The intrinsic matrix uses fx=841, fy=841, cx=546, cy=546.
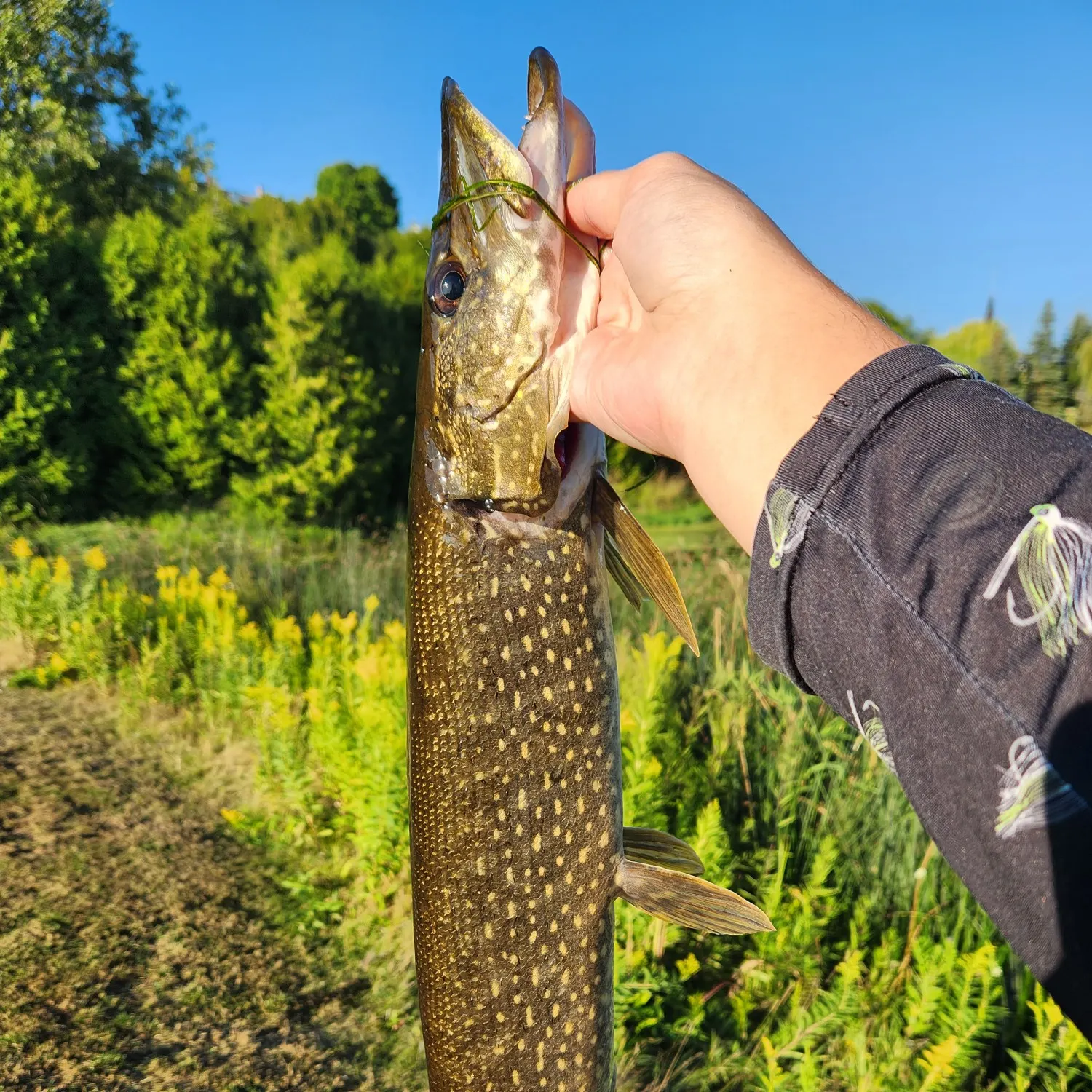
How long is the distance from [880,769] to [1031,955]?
2.33m

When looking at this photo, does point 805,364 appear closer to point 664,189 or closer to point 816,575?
point 816,575

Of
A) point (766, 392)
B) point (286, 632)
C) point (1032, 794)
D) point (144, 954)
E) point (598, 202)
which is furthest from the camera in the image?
point (286, 632)

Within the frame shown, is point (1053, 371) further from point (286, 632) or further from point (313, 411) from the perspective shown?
point (313, 411)

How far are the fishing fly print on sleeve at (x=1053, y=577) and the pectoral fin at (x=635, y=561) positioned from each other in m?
0.71


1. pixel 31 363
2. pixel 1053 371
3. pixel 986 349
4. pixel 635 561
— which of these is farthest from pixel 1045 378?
pixel 31 363

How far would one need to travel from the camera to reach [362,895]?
3197 millimetres

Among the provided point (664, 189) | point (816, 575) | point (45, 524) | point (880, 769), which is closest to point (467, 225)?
point (664, 189)

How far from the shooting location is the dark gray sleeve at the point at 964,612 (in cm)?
75

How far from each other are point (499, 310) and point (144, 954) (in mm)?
2559

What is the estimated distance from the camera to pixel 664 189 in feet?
4.41

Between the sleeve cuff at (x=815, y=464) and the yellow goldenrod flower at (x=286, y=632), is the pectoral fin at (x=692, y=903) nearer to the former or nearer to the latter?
the sleeve cuff at (x=815, y=464)

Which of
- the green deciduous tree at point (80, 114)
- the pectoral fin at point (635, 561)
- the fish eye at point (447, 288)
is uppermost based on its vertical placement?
the green deciduous tree at point (80, 114)

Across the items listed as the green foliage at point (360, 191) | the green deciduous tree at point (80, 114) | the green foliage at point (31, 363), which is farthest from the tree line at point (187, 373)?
the green foliage at point (360, 191)

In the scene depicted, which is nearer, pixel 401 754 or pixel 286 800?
pixel 401 754
